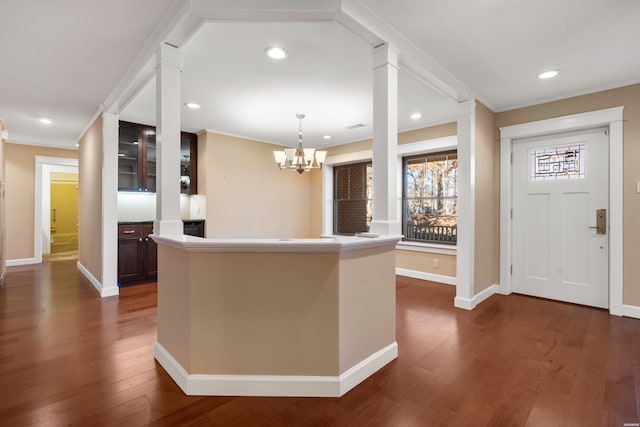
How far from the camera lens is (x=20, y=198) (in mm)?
5988

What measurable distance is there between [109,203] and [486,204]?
499 centimetres

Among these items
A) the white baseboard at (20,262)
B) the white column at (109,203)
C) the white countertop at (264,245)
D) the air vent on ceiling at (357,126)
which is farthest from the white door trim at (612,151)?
the white baseboard at (20,262)

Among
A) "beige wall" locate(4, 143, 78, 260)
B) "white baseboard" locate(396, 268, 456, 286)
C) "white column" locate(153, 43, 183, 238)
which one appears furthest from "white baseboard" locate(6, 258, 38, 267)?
"white baseboard" locate(396, 268, 456, 286)

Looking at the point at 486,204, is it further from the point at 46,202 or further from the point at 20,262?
the point at 46,202

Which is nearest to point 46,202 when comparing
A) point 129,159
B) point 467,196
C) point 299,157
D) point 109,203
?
point 129,159

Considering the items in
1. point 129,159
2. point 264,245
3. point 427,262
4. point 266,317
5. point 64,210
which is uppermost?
point 129,159

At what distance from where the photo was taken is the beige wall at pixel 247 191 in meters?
5.16

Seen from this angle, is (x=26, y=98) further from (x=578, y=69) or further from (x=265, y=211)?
(x=578, y=69)

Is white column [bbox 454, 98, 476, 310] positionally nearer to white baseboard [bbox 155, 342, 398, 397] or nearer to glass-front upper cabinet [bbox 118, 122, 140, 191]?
white baseboard [bbox 155, 342, 398, 397]

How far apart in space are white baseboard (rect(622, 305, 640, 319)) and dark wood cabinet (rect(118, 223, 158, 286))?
6041 mm

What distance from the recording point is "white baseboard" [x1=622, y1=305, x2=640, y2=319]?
10.5ft

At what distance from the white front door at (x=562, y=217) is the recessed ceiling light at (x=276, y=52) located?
3328 mm

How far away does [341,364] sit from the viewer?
1.94 m

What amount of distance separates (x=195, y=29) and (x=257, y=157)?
3.69 metres
